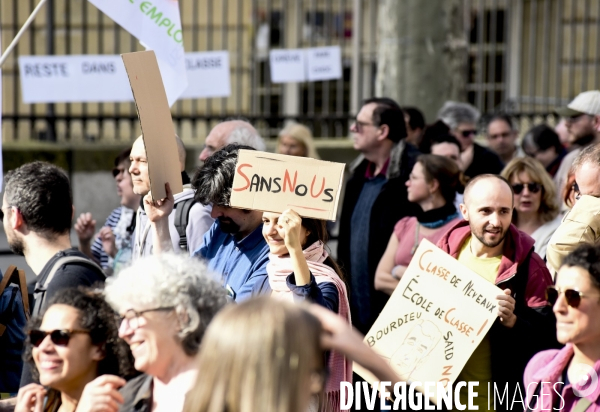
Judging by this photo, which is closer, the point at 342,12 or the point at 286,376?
the point at 286,376

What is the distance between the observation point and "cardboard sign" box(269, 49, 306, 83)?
10.2m

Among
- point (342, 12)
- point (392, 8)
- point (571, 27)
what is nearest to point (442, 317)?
point (392, 8)

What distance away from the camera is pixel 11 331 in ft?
13.2

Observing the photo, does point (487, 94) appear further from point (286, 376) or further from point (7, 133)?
point (286, 376)

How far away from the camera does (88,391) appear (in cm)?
297

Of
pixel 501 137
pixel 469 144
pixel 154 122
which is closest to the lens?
pixel 154 122

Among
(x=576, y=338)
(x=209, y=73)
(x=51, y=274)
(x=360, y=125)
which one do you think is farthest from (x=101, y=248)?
Answer: (x=576, y=338)

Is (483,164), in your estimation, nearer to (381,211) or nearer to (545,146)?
(545,146)

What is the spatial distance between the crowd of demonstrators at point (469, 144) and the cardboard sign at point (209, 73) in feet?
6.72

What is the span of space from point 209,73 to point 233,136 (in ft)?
12.3

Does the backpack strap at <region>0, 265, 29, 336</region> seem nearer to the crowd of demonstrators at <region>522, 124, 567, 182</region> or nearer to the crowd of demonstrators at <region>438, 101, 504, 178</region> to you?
the crowd of demonstrators at <region>438, 101, 504, 178</region>

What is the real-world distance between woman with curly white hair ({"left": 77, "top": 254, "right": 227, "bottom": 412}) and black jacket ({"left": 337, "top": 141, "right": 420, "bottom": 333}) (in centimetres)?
283

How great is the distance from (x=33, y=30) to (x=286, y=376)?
9.98m

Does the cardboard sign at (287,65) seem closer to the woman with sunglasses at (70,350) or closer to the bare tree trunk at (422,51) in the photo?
the bare tree trunk at (422,51)
